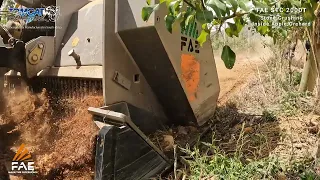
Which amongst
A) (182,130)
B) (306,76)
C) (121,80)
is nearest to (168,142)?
(182,130)

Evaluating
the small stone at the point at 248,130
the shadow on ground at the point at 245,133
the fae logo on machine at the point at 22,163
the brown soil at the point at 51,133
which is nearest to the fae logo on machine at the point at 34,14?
the brown soil at the point at 51,133

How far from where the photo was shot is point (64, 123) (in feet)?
9.54

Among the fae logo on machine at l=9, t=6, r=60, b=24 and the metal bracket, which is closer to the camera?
the metal bracket

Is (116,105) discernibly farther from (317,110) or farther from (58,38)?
(317,110)

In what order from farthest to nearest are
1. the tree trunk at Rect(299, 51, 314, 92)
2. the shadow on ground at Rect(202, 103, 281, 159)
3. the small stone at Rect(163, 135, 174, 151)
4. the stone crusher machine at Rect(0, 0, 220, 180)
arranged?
the tree trunk at Rect(299, 51, 314, 92) → the small stone at Rect(163, 135, 174, 151) → the shadow on ground at Rect(202, 103, 281, 159) → the stone crusher machine at Rect(0, 0, 220, 180)

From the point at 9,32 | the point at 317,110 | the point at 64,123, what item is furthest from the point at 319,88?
the point at 9,32

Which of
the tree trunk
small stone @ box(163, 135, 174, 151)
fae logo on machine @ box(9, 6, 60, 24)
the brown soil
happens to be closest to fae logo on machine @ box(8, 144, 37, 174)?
the brown soil

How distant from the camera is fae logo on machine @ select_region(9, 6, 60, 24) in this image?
350 cm

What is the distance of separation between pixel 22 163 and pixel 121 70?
100 centimetres

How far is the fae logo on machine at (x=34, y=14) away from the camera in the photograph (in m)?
3.50

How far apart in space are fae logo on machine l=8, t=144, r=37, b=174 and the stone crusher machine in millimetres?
559

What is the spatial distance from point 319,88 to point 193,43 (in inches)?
44.1

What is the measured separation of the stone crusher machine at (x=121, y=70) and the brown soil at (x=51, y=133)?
0.13 meters

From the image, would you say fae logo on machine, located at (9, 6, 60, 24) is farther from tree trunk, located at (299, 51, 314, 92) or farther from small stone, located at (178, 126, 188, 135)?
tree trunk, located at (299, 51, 314, 92)
